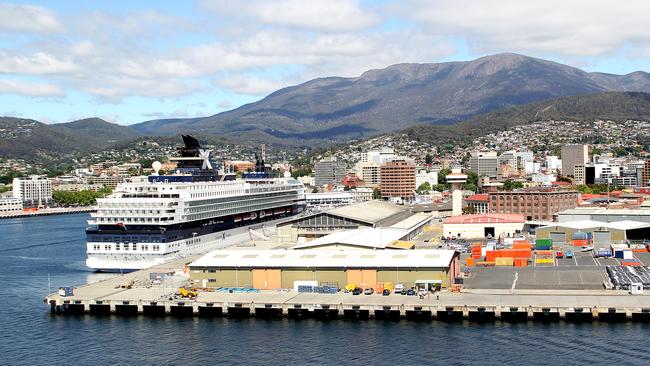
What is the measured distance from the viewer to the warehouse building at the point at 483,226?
89.1m

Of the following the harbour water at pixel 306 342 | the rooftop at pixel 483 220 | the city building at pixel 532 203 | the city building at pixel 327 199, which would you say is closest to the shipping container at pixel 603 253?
the rooftop at pixel 483 220

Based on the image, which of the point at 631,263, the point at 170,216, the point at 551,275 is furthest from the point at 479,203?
the point at 551,275

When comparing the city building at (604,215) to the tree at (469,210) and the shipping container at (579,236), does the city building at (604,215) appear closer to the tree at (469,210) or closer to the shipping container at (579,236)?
the shipping container at (579,236)

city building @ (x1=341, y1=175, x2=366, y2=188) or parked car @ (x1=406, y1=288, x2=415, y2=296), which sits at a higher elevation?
city building @ (x1=341, y1=175, x2=366, y2=188)

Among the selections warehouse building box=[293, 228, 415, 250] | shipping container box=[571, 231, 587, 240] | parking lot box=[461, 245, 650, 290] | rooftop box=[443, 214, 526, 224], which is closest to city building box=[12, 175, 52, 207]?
rooftop box=[443, 214, 526, 224]

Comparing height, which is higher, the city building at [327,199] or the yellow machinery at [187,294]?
the city building at [327,199]

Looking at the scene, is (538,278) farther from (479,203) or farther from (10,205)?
(10,205)

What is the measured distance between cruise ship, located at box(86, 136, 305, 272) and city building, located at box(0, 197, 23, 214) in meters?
93.6

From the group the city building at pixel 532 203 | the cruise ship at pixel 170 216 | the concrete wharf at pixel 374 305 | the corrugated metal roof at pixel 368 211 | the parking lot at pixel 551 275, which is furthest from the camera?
the city building at pixel 532 203

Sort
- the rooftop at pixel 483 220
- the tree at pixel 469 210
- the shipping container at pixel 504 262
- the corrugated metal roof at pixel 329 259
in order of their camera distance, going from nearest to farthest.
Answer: the corrugated metal roof at pixel 329 259 → the shipping container at pixel 504 262 → the rooftop at pixel 483 220 → the tree at pixel 469 210

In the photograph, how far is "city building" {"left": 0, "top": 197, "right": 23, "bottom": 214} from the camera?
170375 millimetres

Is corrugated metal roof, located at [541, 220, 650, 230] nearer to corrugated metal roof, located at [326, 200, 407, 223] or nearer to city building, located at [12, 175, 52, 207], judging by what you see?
corrugated metal roof, located at [326, 200, 407, 223]

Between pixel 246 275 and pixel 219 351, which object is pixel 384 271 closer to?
pixel 246 275

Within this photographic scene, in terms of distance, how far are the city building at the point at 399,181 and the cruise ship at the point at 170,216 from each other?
87535mm
